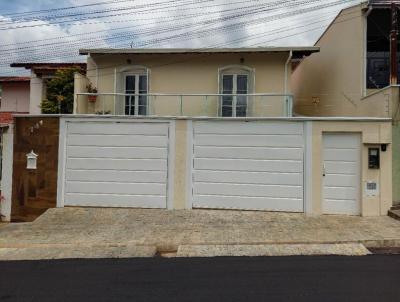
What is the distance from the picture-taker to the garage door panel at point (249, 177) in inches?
457

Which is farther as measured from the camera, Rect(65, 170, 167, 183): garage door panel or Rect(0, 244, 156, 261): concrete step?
Rect(65, 170, 167, 183): garage door panel

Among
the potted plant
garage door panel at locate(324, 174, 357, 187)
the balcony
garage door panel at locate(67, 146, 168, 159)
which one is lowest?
garage door panel at locate(324, 174, 357, 187)

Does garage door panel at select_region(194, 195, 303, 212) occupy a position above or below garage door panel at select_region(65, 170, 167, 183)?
below

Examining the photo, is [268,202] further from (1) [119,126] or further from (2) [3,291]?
(2) [3,291]

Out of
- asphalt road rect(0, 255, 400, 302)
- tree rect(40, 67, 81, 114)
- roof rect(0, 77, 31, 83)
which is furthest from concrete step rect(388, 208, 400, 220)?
roof rect(0, 77, 31, 83)

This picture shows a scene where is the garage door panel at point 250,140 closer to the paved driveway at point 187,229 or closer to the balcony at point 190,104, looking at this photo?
the balcony at point 190,104

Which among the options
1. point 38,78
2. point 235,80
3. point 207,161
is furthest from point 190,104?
point 38,78

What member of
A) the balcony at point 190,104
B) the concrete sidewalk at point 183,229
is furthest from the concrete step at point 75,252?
the balcony at point 190,104

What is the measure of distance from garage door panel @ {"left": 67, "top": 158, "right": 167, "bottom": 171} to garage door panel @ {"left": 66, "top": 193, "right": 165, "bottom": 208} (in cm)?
79

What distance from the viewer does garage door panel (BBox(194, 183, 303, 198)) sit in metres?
11.6

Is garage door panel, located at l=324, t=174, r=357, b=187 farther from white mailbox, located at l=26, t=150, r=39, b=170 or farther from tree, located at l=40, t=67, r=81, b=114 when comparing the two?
tree, located at l=40, t=67, r=81, b=114

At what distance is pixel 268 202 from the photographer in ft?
38.3

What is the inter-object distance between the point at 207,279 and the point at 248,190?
5833mm

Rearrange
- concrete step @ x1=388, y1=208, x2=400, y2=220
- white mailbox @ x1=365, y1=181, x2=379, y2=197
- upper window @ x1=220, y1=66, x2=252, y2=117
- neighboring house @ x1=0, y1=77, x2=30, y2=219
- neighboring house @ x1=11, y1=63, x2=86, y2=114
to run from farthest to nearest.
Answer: neighboring house @ x1=0, y1=77, x2=30, y2=219 → neighboring house @ x1=11, y1=63, x2=86, y2=114 → upper window @ x1=220, y1=66, x2=252, y2=117 → white mailbox @ x1=365, y1=181, x2=379, y2=197 → concrete step @ x1=388, y1=208, x2=400, y2=220
